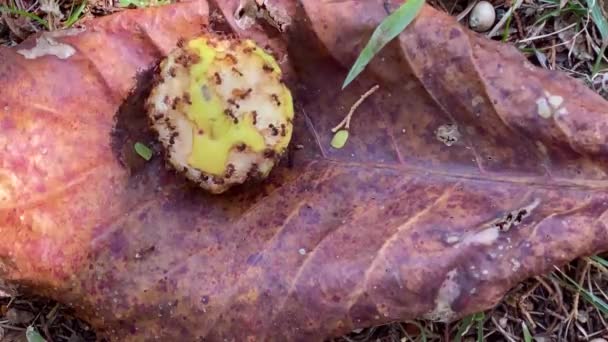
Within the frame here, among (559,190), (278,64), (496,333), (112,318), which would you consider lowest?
(496,333)

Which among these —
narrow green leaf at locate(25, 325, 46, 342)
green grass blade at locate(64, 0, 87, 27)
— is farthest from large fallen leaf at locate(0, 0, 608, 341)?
green grass blade at locate(64, 0, 87, 27)

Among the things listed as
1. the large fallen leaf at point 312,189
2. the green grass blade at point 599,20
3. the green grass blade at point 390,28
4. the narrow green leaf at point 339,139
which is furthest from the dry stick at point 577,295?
the green grass blade at point 390,28

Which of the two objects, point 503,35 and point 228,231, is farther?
point 503,35

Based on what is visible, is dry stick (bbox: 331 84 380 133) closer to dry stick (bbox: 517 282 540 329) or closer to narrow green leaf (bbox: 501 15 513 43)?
narrow green leaf (bbox: 501 15 513 43)

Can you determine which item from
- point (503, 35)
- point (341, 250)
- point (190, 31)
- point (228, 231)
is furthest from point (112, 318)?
point (503, 35)

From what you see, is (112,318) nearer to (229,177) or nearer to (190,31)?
(229,177)
